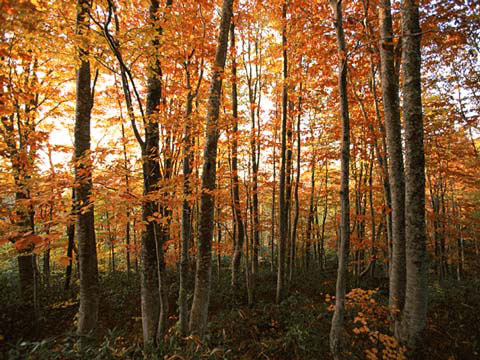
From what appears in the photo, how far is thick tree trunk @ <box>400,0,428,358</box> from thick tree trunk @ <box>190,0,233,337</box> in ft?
10.7

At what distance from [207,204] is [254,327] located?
146 inches

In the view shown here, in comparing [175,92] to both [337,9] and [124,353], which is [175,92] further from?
[124,353]

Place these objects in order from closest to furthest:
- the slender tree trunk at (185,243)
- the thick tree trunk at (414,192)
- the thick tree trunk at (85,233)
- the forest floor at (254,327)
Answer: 1. the forest floor at (254,327)
2. the thick tree trunk at (414,192)
3. the thick tree trunk at (85,233)
4. the slender tree trunk at (185,243)

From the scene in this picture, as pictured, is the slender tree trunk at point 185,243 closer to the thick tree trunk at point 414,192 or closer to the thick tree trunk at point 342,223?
the thick tree trunk at point 342,223

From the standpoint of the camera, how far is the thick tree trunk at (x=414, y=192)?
12.0 feet

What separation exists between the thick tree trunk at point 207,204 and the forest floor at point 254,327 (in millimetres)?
523

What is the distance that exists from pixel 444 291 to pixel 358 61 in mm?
8343

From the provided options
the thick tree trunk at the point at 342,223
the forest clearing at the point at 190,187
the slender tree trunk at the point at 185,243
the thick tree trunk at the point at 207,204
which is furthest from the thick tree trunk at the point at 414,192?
the slender tree trunk at the point at 185,243

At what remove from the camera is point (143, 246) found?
485 cm

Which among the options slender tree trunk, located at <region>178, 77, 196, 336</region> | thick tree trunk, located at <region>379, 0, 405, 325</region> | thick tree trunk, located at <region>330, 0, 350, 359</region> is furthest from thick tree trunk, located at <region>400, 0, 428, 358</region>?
slender tree trunk, located at <region>178, 77, 196, 336</region>

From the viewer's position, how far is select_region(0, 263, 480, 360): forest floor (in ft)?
10.6

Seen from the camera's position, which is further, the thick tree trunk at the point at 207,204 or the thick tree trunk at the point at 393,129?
the thick tree trunk at the point at 207,204

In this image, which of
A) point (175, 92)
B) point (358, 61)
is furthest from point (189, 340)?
point (358, 61)

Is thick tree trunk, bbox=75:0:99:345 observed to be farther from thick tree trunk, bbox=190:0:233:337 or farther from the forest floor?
thick tree trunk, bbox=190:0:233:337
